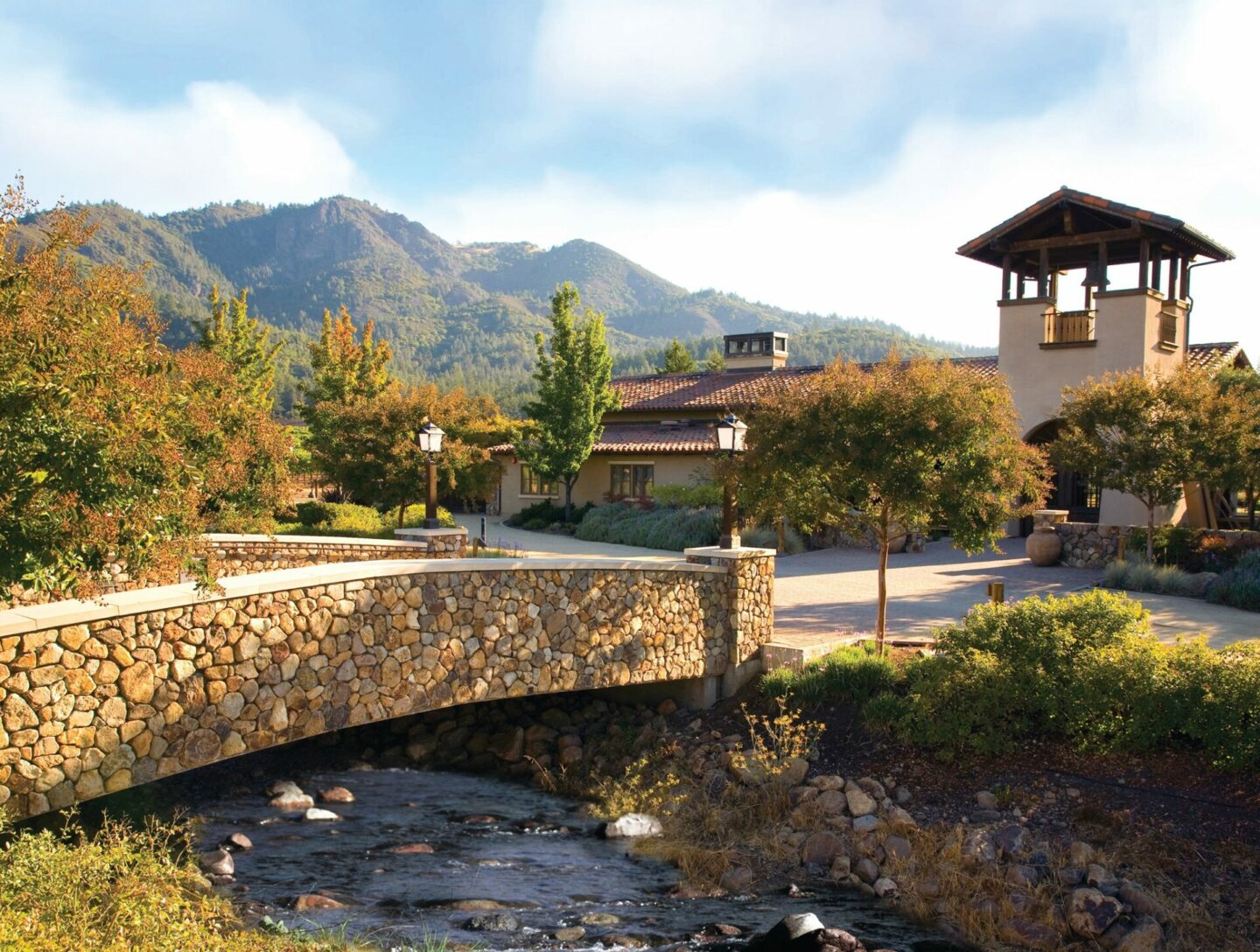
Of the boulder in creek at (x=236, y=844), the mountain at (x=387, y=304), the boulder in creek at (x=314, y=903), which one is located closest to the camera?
the boulder in creek at (x=314, y=903)

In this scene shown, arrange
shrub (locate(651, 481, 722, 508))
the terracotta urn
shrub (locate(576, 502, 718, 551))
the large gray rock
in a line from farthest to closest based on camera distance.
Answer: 1. shrub (locate(651, 481, 722, 508))
2. shrub (locate(576, 502, 718, 551))
3. the terracotta urn
4. the large gray rock

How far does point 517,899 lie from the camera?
9969 mm

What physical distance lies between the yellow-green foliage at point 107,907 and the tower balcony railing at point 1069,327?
76.4 feet

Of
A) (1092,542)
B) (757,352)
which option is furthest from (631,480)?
(1092,542)

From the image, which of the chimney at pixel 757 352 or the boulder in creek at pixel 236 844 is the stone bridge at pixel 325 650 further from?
the chimney at pixel 757 352

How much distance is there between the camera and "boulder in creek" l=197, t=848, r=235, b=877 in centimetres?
1001

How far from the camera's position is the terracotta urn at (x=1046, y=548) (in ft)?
74.5

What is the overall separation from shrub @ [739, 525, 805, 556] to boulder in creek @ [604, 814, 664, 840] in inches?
572

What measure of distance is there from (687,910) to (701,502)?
18.5 meters

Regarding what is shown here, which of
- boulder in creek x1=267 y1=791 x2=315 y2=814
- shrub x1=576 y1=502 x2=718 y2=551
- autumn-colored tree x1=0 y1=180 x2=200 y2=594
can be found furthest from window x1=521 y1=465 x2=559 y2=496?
autumn-colored tree x1=0 y1=180 x2=200 y2=594

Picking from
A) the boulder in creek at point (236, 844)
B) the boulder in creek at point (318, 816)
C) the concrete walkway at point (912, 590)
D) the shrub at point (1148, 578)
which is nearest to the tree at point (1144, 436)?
the shrub at point (1148, 578)

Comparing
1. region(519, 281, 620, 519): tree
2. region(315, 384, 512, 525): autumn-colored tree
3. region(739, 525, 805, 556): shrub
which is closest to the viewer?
region(315, 384, 512, 525): autumn-colored tree

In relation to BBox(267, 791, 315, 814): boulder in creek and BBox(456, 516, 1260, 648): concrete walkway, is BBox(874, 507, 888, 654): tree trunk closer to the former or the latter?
BBox(456, 516, 1260, 648): concrete walkway

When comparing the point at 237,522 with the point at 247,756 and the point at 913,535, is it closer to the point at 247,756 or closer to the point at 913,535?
the point at 247,756
